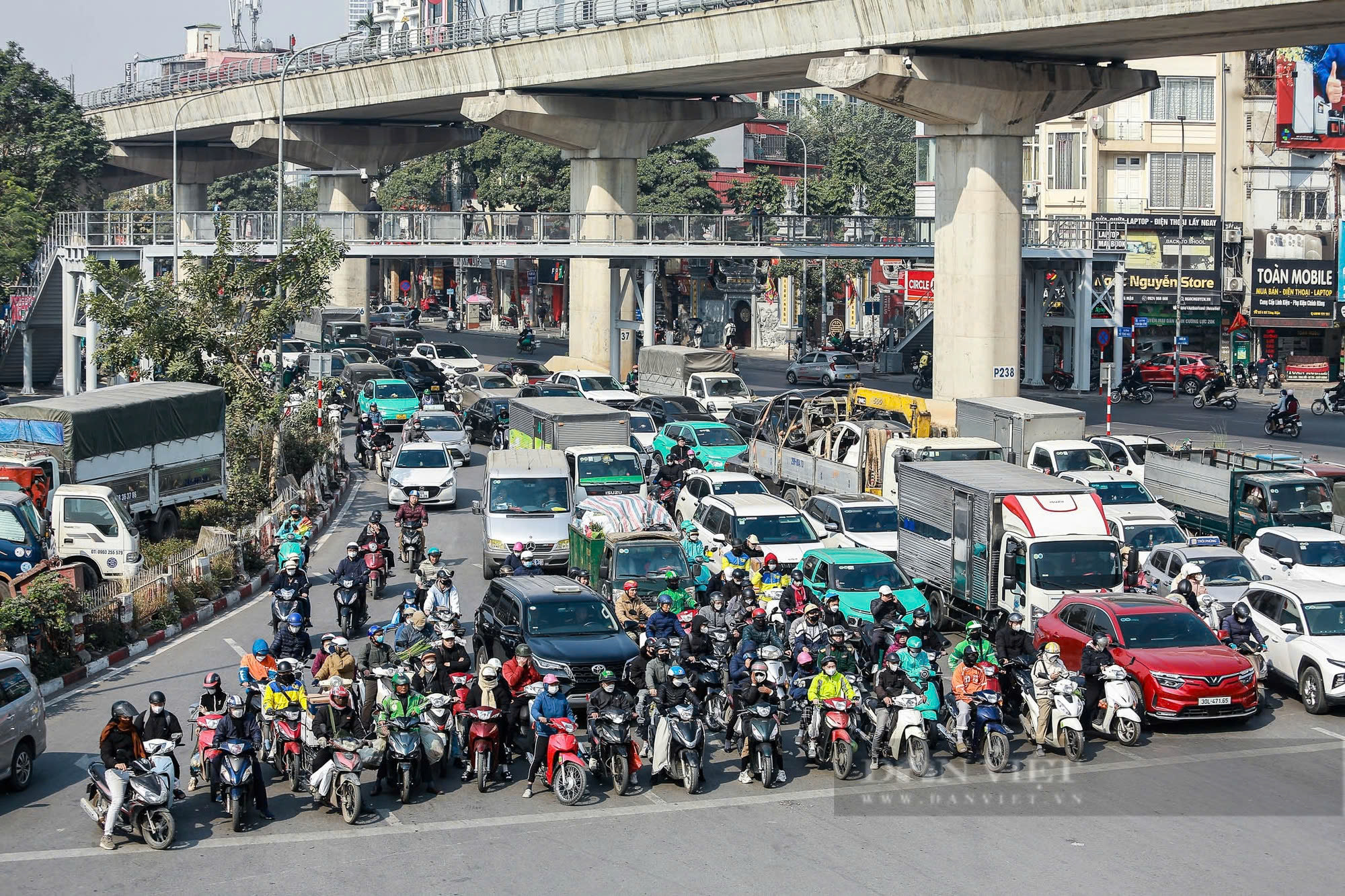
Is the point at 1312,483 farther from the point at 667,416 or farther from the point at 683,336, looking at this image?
the point at 683,336

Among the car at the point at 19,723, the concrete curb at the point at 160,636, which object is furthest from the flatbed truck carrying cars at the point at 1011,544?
the car at the point at 19,723

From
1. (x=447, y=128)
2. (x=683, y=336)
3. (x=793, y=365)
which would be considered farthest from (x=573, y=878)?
(x=683, y=336)

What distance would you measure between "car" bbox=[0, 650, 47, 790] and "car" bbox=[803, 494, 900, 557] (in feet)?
43.6

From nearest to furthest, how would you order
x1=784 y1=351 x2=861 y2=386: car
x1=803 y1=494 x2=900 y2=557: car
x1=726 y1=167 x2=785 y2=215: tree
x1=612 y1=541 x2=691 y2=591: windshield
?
x1=612 y1=541 x2=691 y2=591: windshield < x1=803 y1=494 x2=900 y2=557: car < x1=784 y1=351 x2=861 y2=386: car < x1=726 y1=167 x2=785 y2=215: tree

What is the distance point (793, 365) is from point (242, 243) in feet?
96.6

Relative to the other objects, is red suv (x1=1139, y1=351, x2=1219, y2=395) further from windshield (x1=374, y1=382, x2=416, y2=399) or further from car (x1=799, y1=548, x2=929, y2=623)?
car (x1=799, y1=548, x2=929, y2=623)

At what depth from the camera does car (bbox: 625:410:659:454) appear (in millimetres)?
39031

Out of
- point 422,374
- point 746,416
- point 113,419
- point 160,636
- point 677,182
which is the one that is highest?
point 677,182

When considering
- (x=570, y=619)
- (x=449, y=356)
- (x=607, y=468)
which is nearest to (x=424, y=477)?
(x=607, y=468)

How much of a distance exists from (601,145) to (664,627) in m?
42.3

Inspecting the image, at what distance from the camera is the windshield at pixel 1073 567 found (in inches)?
843

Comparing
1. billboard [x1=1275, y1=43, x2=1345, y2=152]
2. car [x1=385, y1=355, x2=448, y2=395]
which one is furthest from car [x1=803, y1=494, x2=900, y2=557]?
billboard [x1=1275, y1=43, x2=1345, y2=152]

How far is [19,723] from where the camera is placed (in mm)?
15562

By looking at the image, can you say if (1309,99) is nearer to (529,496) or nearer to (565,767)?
(529,496)
